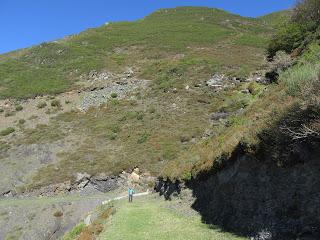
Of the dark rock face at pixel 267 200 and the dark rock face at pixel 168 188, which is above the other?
the dark rock face at pixel 267 200

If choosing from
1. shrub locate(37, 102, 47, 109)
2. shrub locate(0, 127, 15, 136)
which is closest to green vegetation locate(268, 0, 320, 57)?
shrub locate(0, 127, 15, 136)

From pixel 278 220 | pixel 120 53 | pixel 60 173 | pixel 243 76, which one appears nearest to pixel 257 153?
pixel 278 220

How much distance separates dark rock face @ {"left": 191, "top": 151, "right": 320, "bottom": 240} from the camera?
11312 millimetres

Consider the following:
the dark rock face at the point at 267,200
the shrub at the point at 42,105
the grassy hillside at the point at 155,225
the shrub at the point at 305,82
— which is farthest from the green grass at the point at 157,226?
the shrub at the point at 42,105

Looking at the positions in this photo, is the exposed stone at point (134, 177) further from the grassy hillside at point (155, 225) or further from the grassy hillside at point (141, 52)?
the grassy hillside at point (141, 52)

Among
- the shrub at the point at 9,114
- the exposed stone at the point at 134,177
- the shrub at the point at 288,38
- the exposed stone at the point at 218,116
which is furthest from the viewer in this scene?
the shrub at the point at 9,114

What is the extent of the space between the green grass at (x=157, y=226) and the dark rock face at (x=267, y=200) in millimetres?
579

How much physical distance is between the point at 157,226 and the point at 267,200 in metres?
5.73

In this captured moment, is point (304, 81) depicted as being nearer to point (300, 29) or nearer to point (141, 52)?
point (300, 29)

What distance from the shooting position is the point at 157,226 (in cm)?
1755

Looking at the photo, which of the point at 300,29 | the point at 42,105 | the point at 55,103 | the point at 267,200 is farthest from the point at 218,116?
the point at 267,200

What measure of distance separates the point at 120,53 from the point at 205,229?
65.1 meters

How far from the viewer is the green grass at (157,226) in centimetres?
1470

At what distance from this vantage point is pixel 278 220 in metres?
12.1
